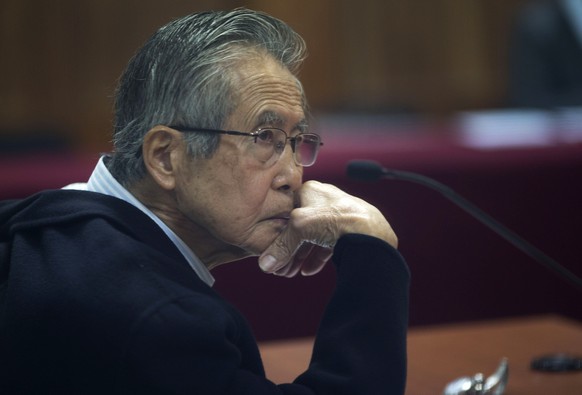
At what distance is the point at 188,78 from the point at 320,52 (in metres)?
3.92

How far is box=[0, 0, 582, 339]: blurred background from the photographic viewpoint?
253 centimetres

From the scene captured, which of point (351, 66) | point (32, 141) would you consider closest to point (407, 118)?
point (351, 66)

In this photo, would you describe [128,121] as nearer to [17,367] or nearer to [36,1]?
[17,367]

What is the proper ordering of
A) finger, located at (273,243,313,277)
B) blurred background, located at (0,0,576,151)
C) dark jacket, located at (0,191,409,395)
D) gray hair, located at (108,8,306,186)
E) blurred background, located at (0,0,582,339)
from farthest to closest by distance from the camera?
1. blurred background, located at (0,0,576,151)
2. blurred background, located at (0,0,582,339)
3. finger, located at (273,243,313,277)
4. gray hair, located at (108,8,306,186)
5. dark jacket, located at (0,191,409,395)

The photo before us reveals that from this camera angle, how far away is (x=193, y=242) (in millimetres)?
1436

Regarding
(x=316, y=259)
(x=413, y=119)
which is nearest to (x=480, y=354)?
(x=316, y=259)

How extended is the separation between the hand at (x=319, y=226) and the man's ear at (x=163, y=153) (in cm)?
18

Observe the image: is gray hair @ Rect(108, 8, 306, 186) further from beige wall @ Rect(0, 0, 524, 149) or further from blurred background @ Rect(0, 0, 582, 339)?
beige wall @ Rect(0, 0, 524, 149)

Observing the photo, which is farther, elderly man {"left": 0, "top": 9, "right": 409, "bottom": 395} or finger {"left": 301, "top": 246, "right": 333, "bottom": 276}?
finger {"left": 301, "top": 246, "right": 333, "bottom": 276}

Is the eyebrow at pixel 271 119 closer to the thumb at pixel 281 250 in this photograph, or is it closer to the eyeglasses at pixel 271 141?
the eyeglasses at pixel 271 141

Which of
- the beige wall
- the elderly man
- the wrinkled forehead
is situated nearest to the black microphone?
the elderly man

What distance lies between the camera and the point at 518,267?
8.78 feet

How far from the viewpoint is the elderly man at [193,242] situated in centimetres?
114

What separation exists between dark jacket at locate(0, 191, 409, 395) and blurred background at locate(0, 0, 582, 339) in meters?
0.34
